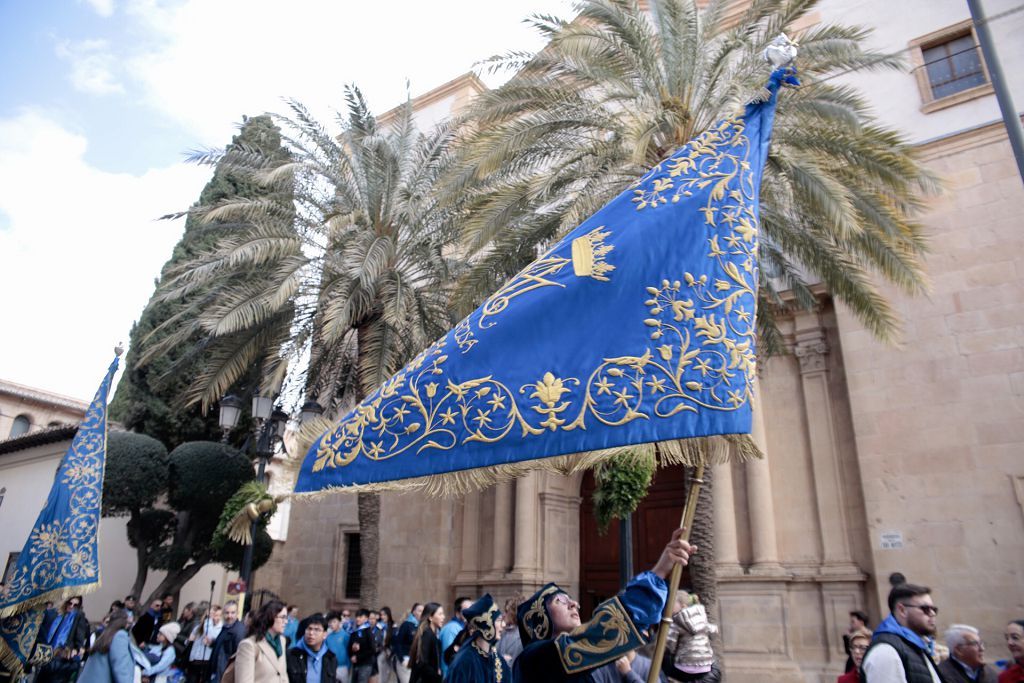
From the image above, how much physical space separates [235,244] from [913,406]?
12242mm

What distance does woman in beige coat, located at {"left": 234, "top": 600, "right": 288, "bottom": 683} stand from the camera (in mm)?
5156

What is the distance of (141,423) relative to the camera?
18703 mm

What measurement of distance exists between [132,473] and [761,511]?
12707mm

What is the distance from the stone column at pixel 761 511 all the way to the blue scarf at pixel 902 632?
31.1ft

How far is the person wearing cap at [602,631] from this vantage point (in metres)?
2.78

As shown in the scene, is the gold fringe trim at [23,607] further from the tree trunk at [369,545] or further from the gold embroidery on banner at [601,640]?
the gold embroidery on banner at [601,640]

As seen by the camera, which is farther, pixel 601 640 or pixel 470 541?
pixel 470 541

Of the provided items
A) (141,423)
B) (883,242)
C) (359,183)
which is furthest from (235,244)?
(883,242)

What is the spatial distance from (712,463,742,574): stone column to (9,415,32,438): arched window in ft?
115

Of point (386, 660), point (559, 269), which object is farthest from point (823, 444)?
point (559, 269)

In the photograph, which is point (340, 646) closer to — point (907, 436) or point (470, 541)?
point (470, 541)

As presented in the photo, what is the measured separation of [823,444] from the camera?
13531 mm

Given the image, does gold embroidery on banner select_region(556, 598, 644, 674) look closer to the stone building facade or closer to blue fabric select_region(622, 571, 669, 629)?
blue fabric select_region(622, 571, 669, 629)

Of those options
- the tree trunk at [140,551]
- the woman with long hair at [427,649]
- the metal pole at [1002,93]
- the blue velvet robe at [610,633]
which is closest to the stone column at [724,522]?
the woman with long hair at [427,649]
